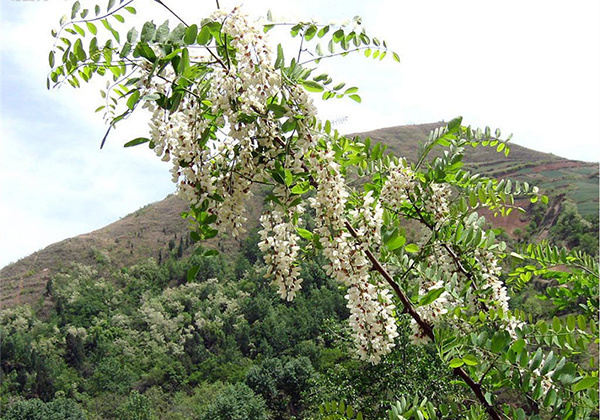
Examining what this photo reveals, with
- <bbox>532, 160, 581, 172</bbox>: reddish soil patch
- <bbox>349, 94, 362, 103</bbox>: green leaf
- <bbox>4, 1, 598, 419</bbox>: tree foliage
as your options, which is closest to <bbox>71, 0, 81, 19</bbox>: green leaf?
<bbox>4, 1, 598, 419</bbox>: tree foliage

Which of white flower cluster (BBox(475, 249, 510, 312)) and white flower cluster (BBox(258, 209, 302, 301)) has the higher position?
white flower cluster (BBox(258, 209, 302, 301))

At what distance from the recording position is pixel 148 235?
5369 cm

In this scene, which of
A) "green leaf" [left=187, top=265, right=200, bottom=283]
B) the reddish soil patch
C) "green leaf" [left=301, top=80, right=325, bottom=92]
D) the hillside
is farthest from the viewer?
the reddish soil patch

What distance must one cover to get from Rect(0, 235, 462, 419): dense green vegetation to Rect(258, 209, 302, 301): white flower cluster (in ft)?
56.0

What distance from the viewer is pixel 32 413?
2742cm

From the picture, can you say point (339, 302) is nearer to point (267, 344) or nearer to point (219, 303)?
point (267, 344)

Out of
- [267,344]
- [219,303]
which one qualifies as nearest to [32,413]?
[267,344]

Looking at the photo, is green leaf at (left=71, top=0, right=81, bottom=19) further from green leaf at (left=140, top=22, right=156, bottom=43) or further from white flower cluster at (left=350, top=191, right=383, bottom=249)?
white flower cluster at (left=350, top=191, right=383, bottom=249)

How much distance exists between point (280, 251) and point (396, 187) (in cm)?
66

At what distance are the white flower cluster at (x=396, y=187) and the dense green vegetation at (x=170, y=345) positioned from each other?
54.6 feet

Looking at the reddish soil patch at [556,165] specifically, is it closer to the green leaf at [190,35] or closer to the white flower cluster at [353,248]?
the white flower cluster at [353,248]

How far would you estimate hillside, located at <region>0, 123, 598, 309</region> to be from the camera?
46.4 m

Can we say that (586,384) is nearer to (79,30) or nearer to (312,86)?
(312,86)

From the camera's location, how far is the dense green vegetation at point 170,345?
27.0m
